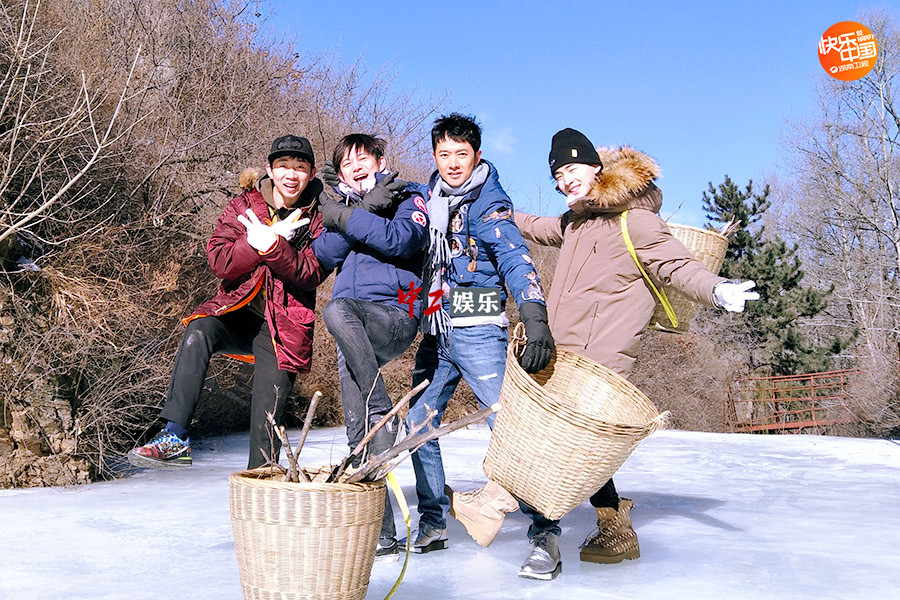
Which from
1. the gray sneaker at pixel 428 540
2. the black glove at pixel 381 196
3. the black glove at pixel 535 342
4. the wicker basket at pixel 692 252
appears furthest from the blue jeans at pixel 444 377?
the wicker basket at pixel 692 252

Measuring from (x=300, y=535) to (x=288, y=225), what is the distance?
4.83ft

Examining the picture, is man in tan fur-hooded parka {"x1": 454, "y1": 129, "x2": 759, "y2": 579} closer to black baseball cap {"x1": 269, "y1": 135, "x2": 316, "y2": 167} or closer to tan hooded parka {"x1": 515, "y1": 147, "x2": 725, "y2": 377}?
tan hooded parka {"x1": 515, "y1": 147, "x2": 725, "y2": 377}

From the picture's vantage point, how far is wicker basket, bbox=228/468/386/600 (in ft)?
6.94

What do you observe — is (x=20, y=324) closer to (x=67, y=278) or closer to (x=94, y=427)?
(x=67, y=278)

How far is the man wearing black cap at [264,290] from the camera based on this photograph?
3158 millimetres

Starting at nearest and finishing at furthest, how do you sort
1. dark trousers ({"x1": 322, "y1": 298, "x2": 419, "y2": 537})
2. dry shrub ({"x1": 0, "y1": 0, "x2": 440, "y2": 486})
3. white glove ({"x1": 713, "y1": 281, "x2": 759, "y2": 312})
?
white glove ({"x1": 713, "y1": 281, "x2": 759, "y2": 312}) < dark trousers ({"x1": 322, "y1": 298, "x2": 419, "y2": 537}) < dry shrub ({"x1": 0, "y1": 0, "x2": 440, "y2": 486})

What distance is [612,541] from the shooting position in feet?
10.9

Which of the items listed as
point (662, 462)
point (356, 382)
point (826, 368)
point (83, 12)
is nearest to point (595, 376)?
point (356, 382)

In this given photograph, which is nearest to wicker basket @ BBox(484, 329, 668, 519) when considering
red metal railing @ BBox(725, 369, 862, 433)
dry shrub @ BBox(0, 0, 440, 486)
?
dry shrub @ BBox(0, 0, 440, 486)

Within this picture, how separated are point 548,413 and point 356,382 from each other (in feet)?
2.94

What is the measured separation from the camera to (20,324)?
211 inches

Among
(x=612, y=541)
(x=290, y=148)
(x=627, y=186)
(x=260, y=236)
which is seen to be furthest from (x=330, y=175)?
(x=612, y=541)

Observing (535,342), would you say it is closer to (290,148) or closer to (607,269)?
(607,269)

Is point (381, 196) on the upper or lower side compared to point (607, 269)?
upper
